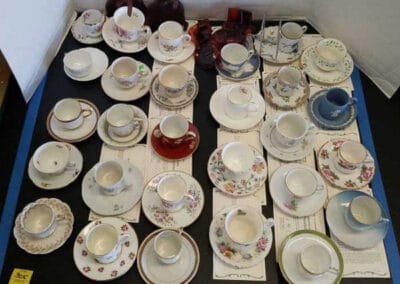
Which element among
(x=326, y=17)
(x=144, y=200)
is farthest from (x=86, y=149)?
(x=326, y=17)

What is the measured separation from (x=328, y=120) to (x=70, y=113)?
0.67 meters

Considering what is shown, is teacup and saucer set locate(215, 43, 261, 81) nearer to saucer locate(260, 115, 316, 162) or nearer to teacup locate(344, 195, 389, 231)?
saucer locate(260, 115, 316, 162)

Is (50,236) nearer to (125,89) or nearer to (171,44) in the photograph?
(125,89)

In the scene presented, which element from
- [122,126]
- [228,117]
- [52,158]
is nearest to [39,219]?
[52,158]

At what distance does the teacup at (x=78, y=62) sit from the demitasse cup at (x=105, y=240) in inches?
17.7

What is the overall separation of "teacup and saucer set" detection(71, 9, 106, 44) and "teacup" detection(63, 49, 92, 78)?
0.18 feet

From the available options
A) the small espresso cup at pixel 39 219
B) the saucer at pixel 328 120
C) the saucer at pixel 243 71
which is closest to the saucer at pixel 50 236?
the small espresso cup at pixel 39 219

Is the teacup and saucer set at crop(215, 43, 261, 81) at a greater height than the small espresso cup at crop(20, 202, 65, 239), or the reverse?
the teacup and saucer set at crop(215, 43, 261, 81)

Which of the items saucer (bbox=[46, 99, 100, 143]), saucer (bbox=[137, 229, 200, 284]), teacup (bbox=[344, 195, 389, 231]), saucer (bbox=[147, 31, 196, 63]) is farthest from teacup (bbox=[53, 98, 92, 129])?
teacup (bbox=[344, 195, 389, 231])

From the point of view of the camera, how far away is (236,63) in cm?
128

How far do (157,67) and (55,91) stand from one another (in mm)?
284

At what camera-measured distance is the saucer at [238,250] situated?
3.39 feet

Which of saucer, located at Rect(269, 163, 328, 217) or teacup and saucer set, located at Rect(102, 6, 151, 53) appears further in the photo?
teacup and saucer set, located at Rect(102, 6, 151, 53)

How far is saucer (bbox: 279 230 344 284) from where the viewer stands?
1.01 m
